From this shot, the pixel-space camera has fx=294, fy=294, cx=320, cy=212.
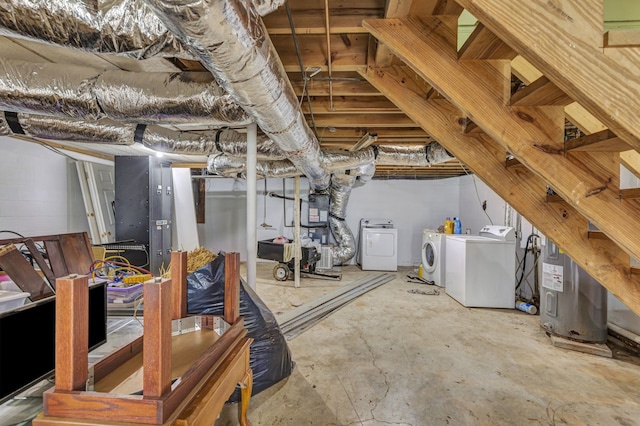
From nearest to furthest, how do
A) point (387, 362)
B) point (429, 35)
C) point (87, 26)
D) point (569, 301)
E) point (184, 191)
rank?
point (87, 26) < point (429, 35) < point (387, 362) < point (569, 301) < point (184, 191)

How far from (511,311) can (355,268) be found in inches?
112

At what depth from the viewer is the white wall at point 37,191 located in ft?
10.5

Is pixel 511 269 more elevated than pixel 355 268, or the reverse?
pixel 511 269

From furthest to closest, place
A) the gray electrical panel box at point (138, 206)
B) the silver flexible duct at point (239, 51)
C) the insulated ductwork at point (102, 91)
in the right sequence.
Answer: the gray electrical panel box at point (138, 206)
the insulated ductwork at point (102, 91)
the silver flexible duct at point (239, 51)

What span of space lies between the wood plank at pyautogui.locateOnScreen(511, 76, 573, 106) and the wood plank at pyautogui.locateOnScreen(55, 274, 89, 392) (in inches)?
57.0

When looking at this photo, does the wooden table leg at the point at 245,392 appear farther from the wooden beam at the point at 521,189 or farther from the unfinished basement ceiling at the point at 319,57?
the wooden beam at the point at 521,189

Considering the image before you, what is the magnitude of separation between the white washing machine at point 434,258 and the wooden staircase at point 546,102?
3059mm

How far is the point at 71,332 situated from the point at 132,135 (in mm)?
2286

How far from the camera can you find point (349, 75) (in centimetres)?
203

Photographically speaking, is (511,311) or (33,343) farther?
(511,311)

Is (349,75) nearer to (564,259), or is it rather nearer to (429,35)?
(429,35)

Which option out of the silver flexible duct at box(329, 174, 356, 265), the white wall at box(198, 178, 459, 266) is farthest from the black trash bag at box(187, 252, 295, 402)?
the white wall at box(198, 178, 459, 266)

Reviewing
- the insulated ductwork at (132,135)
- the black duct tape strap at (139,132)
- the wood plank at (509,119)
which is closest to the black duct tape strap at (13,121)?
the insulated ductwork at (132,135)

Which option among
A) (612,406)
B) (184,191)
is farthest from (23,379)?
(184,191)
